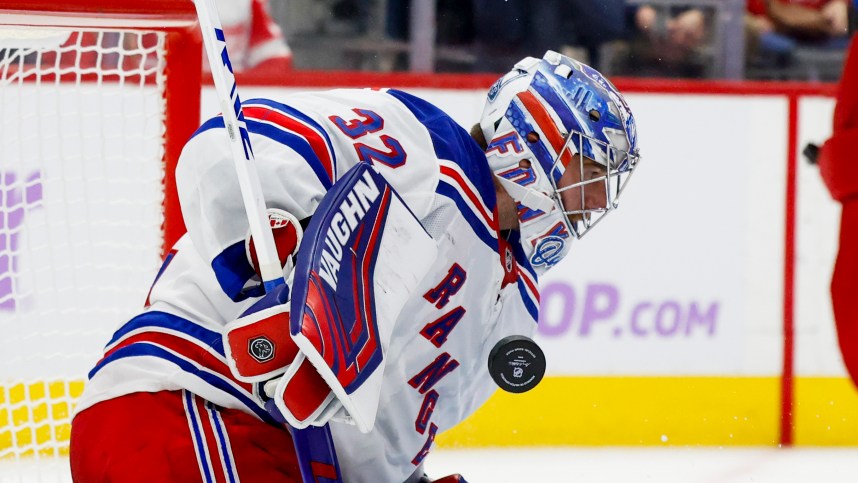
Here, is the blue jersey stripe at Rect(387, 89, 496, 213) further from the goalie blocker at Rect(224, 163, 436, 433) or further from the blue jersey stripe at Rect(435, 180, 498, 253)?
the goalie blocker at Rect(224, 163, 436, 433)

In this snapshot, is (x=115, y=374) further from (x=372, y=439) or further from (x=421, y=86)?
(x=421, y=86)

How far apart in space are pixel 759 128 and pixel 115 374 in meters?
2.24

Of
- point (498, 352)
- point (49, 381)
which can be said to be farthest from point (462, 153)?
point (49, 381)

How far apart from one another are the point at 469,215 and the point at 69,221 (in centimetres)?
114

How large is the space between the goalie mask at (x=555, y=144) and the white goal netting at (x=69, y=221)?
0.72 metres

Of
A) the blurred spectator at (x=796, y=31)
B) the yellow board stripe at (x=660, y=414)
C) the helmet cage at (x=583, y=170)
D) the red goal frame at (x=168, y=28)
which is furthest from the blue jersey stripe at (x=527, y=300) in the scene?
the blurred spectator at (x=796, y=31)

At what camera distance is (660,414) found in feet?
11.7

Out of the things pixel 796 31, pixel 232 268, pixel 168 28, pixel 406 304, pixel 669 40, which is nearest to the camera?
pixel 232 268

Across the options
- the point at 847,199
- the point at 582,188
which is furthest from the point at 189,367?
the point at 847,199

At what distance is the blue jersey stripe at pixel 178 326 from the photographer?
183cm

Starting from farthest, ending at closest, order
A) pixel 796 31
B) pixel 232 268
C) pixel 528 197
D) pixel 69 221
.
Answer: pixel 796 31, pixel 69 221, pixel 528 197, pixel 232 268

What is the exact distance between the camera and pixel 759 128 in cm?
359

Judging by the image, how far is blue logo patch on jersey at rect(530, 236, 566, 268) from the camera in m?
2.17

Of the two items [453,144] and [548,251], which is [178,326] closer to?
[453,144]
